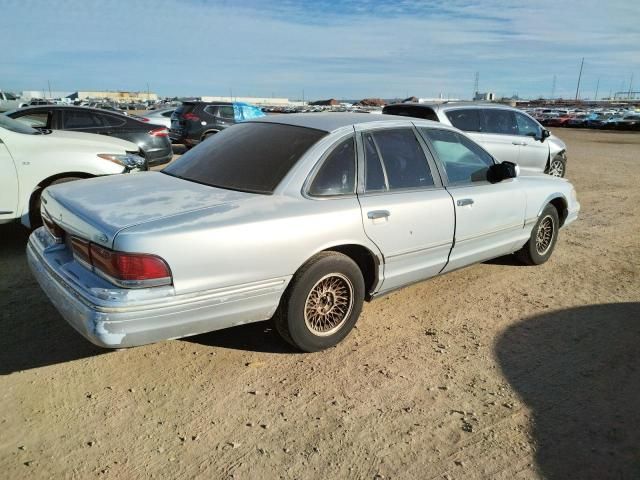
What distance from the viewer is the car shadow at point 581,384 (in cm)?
261

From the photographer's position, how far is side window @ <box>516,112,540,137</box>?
9.98 metres

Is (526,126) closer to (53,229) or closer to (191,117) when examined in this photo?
(53,229)

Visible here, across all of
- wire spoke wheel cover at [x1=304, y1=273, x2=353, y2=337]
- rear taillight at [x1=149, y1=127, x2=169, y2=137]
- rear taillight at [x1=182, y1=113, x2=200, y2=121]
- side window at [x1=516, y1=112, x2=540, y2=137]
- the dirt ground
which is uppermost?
side window at [x1=516, y1=112, x2=540, y2=137]

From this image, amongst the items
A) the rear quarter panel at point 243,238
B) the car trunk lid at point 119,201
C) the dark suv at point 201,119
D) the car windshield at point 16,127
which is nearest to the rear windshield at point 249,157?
Answer: the car trunk lid at point 119,201

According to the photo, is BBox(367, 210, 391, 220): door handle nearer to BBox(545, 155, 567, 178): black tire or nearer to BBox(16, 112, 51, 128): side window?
BBox(16, 112, 51, 128): side window

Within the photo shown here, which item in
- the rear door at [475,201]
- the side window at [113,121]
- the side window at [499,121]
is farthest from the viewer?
the side window at [499,121]

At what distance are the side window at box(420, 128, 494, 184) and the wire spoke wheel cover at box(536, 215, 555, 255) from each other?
3.91ft

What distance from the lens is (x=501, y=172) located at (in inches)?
180

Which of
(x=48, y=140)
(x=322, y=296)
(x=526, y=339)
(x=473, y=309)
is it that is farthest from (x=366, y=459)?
(x=48, y=140)

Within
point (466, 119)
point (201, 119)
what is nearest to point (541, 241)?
point (466, 119)

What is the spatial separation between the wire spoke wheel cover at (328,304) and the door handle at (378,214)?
46 cm

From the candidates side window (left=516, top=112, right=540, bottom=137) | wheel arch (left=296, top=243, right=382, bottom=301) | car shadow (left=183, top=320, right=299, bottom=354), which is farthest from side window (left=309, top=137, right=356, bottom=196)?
side window (left=516, top=112, right=540, bottom=137)

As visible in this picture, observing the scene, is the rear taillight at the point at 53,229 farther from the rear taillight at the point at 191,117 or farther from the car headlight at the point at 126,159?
the rear taillight at the point at 191,117

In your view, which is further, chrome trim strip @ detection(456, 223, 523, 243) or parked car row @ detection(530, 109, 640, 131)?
parked car row @ detection(530, 109, 640, 131)
